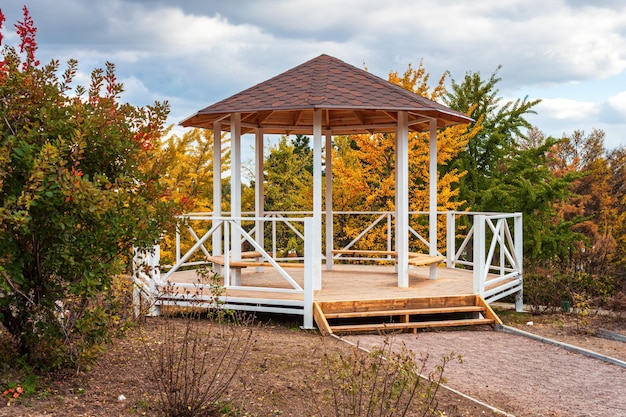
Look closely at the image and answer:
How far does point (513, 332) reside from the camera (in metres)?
8.55

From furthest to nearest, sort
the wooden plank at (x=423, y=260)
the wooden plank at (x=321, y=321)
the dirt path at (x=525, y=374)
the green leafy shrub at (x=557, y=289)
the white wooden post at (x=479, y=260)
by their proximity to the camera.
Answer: the green leafy shrub at (x=557, y=289) → the wooden plank at (x=423, y=260) → the white wooden post at (x=479, y=260) → the wooden plank at (x=321, y=321) → the dirt path at (x=525, y=374)

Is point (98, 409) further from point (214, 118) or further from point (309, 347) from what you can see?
point (214, 118)

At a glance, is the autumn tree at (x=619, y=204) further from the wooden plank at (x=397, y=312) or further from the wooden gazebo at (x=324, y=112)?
Answer: the wooden gazebo at (x=324, y=112)

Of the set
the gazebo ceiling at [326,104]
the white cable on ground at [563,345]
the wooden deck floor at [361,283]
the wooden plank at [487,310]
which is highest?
the gazebo ceiling at [326,104]

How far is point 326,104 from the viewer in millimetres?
8414

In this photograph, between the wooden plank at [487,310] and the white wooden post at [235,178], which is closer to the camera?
the wooden plank at [487,310]

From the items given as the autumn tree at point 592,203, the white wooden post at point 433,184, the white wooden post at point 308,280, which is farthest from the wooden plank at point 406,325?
the autumn tree at point 592,203

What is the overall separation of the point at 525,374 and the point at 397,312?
223 centimetres

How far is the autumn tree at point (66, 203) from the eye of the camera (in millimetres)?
4453

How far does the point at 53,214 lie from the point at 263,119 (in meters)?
7.18

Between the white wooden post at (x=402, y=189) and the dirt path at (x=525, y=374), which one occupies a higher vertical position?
the white wooden post at (x=402, y=189)

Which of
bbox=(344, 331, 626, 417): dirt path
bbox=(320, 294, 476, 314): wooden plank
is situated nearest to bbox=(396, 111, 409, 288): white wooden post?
bbox=(320, 294, 476, 314): wooden plank

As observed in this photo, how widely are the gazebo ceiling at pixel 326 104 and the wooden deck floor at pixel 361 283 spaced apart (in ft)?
8.60

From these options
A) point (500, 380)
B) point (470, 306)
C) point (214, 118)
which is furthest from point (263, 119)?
point (500, 380)
